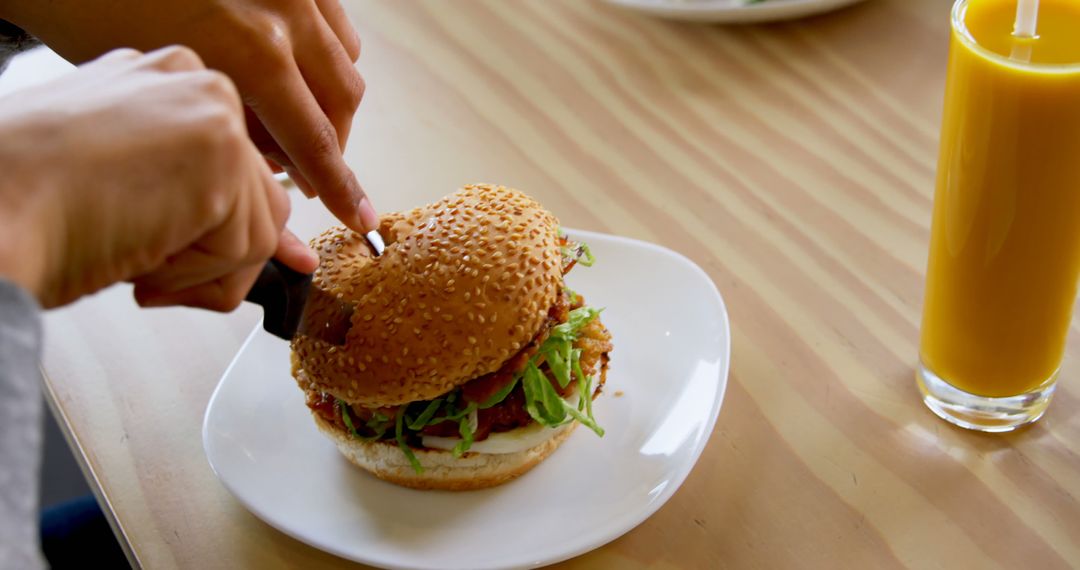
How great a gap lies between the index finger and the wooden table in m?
0.40

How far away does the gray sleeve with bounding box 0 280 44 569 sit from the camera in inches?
24.3

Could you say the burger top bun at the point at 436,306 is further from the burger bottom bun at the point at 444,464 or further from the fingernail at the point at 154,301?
the fingernail at the point at 154,301

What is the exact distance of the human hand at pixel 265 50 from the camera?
3.56 ft

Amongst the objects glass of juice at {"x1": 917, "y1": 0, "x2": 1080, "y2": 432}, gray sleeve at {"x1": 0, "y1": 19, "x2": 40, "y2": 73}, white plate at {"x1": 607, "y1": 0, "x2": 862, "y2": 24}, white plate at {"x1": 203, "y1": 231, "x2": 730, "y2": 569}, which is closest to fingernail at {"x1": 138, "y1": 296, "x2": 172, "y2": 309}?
white plate at {"x1": 203, "y1": 231, "x2": 730, "y2": 569}

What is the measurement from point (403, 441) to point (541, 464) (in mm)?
168

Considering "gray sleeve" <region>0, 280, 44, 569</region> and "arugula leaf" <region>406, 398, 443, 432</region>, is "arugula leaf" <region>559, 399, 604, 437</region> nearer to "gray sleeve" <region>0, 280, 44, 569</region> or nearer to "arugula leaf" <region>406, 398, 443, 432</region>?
"arugula leaf" <region>406, 398, 443, 432</region>

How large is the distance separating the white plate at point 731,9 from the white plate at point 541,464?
0.56 metres

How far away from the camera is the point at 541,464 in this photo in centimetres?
126

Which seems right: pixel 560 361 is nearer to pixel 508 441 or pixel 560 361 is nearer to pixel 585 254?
pixel 508 441

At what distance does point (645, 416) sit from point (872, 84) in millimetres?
793

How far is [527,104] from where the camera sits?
1.83 metres

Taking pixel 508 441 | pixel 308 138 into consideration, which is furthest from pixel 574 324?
pixel 308 138

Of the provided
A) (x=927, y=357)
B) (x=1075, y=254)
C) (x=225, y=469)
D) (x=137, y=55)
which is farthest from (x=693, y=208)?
(x=137, y=55)

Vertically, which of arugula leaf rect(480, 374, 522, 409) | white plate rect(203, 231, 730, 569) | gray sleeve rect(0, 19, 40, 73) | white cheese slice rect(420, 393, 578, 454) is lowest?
white plate rect(203, 231, 730, 569)
